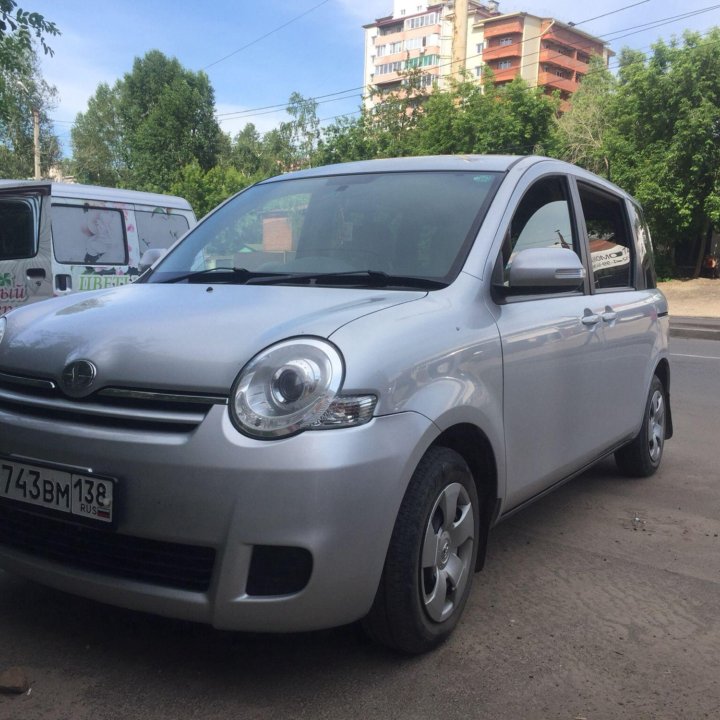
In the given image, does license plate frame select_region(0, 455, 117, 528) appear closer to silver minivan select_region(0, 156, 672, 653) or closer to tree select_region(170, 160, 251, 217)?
silver minivan select_region(0, 156, 672, 653)

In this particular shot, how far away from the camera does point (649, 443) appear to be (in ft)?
16.6

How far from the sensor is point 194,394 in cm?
235

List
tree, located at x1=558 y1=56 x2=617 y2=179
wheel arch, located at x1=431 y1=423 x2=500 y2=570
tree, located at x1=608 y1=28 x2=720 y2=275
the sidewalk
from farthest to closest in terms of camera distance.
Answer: tree, located at x1=558 y1=56 x2=617 y2=179 < tree, located at x1=608 y1=28 x2=720 y2=275 < the sidewalk < wheel arch, located at x1=431 y1=423 x2=500 y2=570

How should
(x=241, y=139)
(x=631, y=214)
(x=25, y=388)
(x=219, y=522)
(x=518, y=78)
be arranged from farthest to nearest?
(x=241, y=139) < (x=518, y=78) < (x=631, y=214) < (x=25, y=388) < (x=219, y=522)

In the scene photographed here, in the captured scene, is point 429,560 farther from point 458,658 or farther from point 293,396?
point 293,396

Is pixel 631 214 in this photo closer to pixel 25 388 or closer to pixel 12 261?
pixel 25 388

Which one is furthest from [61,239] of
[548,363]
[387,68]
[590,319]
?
[387,68]

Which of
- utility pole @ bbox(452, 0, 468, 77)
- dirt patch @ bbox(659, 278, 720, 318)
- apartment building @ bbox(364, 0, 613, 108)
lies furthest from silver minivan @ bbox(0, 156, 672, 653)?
apartment building @ bbox(364, 0, 613, 108)

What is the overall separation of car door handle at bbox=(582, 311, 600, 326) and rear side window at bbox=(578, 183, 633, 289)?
0.28 m

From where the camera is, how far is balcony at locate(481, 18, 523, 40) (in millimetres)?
91250

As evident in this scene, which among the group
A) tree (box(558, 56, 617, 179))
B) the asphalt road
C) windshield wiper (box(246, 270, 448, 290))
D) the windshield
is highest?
tree (box(558, 56, 617, 179))

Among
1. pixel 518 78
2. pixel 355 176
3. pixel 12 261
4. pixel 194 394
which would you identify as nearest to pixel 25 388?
pixel 194 394

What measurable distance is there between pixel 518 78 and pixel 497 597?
31861mm

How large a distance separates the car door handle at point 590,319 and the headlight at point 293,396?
173 centimetres
